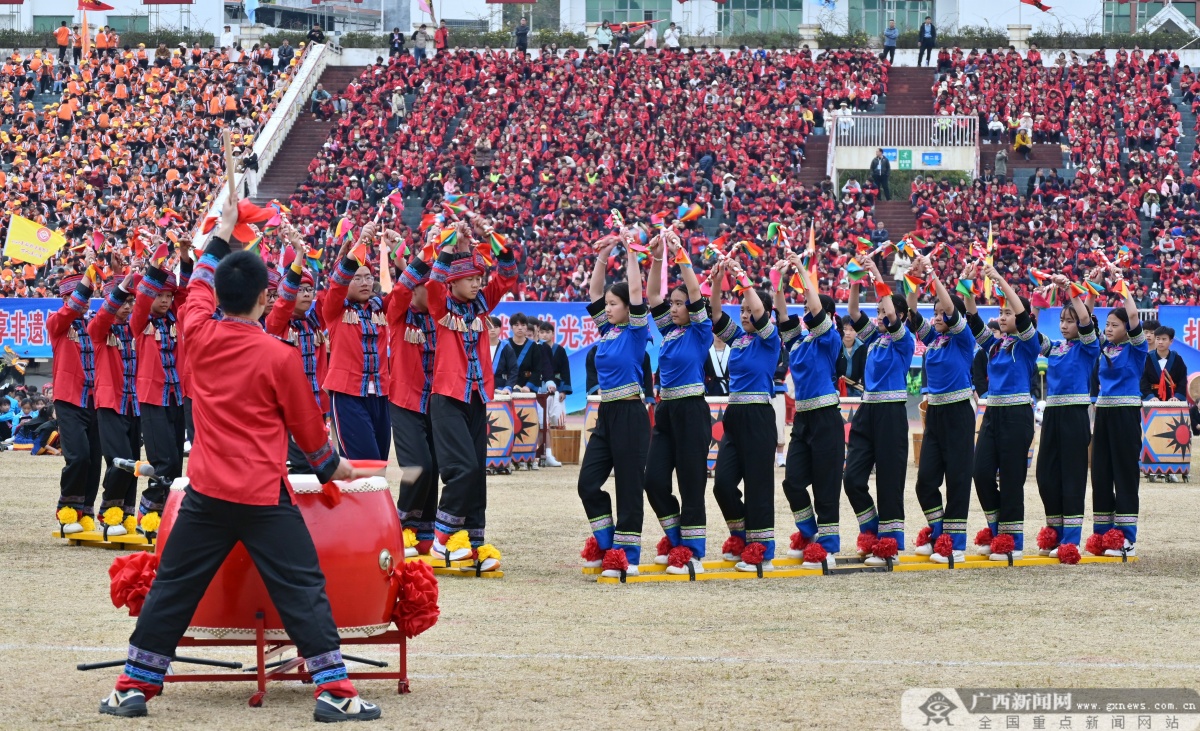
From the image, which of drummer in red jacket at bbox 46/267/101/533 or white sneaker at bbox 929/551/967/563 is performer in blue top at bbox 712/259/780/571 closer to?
white sneaker at bbox 929/551/967/563

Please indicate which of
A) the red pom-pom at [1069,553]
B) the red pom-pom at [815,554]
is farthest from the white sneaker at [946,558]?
the red pom-pom at [815,554]

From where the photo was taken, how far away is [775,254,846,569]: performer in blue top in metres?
10.9

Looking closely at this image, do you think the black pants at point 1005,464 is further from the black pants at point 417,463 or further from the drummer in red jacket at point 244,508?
the drummer in red jacket at point 244,508

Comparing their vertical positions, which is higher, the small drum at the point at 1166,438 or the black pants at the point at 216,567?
the black pants at the point at 216,567

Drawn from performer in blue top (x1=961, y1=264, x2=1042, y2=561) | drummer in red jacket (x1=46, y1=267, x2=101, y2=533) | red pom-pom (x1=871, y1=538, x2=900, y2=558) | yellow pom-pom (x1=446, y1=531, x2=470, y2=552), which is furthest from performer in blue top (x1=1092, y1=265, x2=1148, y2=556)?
drummer in red jacket (x1=46, y1=267, x2=101, y2=533)

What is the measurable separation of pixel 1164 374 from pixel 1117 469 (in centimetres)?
831

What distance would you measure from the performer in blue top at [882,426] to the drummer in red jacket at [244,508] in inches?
220

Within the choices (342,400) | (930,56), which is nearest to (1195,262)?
(930,56)

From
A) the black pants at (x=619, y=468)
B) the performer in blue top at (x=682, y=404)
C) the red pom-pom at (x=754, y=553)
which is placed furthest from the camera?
the red pom-pom at (x=754, y=553)

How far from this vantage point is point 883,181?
3859 cm

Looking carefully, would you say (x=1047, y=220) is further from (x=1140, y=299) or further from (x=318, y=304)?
(x=318, y=304)

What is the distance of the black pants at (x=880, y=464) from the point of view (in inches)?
440

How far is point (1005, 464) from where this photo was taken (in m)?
11.5

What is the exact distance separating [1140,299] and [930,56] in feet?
51.9
